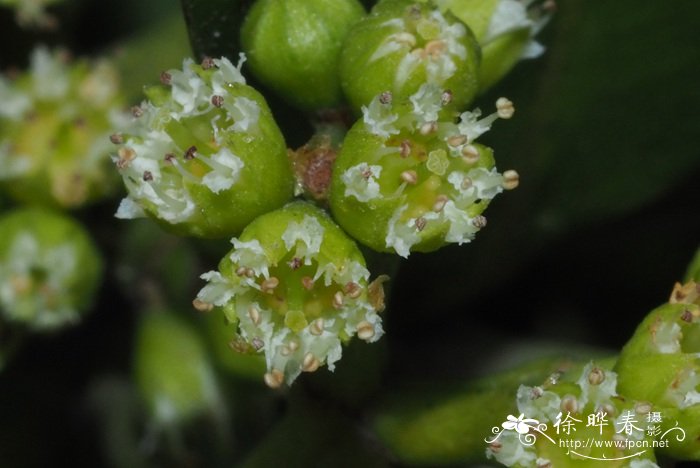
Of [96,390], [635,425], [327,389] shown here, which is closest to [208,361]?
[96,390]

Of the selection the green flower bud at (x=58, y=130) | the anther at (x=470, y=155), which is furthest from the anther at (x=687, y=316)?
the green flower bud at (x=58, y=130)

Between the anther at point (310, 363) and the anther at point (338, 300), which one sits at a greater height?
the anther at point (338, 300)

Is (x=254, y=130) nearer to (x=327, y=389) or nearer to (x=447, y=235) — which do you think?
(x=447, y=235)

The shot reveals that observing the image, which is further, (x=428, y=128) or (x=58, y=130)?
(x=58, y=130)

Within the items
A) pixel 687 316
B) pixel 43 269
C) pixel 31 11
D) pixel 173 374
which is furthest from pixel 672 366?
pixel 31 11

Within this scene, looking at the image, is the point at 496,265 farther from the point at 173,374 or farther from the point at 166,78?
the point at 166,78

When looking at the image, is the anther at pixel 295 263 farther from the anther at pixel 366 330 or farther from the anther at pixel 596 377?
the anther at pixel 596 377

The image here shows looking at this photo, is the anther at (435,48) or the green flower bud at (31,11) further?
the green flower bud at (31,11)
